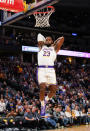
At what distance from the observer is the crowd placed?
919 cm

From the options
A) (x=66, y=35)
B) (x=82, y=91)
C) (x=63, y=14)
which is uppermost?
(x=63, y=14)

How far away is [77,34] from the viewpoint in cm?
2355

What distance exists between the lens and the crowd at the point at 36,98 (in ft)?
30.1

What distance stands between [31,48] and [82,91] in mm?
4416

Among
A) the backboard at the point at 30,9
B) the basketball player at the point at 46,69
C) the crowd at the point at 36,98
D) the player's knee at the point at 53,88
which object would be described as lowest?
the crowd at the point at 36,98

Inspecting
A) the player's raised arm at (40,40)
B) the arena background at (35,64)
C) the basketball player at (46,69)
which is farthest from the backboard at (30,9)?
the basketball player at (46,69)

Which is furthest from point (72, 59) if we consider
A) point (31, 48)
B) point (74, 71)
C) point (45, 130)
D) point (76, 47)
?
point (45, 130)

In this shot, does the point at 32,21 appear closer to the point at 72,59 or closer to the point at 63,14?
the point at 63,14

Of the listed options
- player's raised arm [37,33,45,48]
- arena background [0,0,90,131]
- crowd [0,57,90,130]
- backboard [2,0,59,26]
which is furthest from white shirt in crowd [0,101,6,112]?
player's raised arm [37,33,45,48]

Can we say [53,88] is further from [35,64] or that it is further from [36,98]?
[35,64]

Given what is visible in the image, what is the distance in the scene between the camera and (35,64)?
59.7 ft

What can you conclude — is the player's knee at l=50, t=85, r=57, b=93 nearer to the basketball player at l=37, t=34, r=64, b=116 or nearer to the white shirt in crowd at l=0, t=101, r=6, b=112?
the basketball player at l=37, t=34, r=64, b=116

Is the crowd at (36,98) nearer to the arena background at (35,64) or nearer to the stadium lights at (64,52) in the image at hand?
the arena background at (35,64)

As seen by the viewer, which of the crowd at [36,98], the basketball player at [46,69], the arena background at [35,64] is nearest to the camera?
the basketball player at [46,69]
